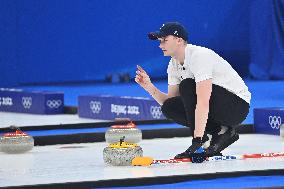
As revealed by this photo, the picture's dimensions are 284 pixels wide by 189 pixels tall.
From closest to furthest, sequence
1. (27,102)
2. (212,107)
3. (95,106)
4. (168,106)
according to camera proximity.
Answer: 1. (212,107)
2. (168,106)
3. (95,106)
4. (27,102)

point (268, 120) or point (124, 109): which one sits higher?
point (124, 109)

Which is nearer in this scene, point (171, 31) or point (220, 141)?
point (171, 31)

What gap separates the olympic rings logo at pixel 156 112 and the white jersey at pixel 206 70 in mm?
2762

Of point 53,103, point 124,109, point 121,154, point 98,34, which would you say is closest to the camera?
point 121,154

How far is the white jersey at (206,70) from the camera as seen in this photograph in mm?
4809

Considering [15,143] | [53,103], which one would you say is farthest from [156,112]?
[15,143]

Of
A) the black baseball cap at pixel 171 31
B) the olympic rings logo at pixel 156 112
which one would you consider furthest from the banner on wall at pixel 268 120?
the black baseball cap at pixel 171 31

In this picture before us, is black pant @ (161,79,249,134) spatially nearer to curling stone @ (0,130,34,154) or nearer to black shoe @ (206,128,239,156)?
black shoe @ (206,128,239,156)

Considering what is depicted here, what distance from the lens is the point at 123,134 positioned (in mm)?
6000

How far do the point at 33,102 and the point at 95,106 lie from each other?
1.05 meters

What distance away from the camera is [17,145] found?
5.63 metres

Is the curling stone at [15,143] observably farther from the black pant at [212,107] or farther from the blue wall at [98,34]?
the blue wall at [98,34]

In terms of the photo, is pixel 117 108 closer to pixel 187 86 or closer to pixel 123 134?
pixel 123 134

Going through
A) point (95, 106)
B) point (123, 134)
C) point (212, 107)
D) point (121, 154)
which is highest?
point (95, 106)
